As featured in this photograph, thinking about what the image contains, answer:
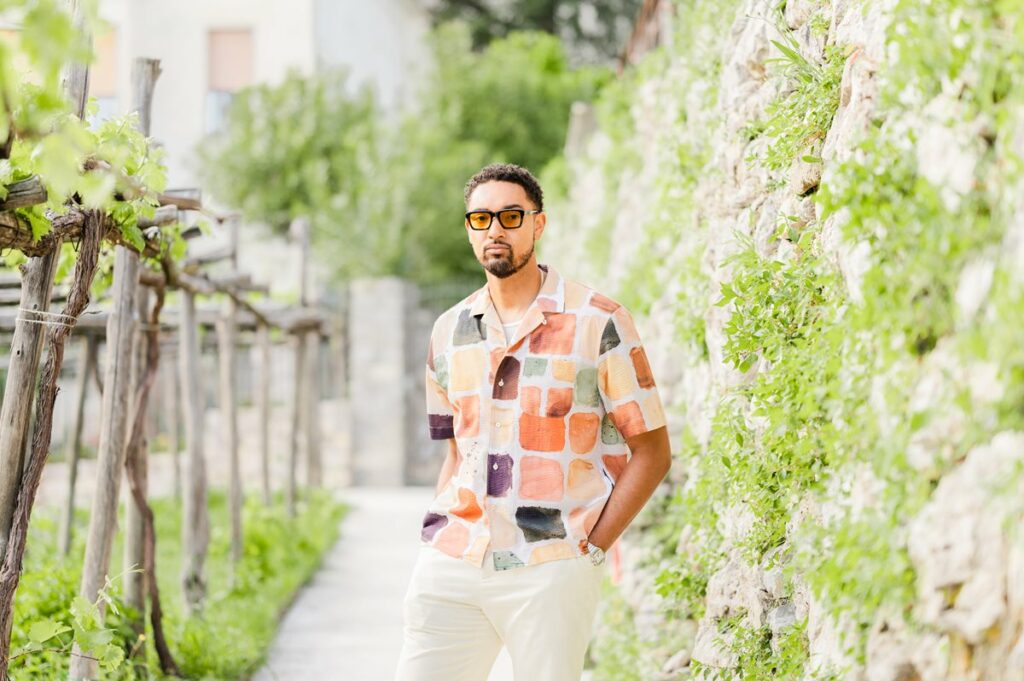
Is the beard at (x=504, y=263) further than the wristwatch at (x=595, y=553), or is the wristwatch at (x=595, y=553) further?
the beard at (x=504, y=263)

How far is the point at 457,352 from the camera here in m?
3.13

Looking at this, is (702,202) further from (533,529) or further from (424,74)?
(424,74)

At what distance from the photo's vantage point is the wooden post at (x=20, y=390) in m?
3.27

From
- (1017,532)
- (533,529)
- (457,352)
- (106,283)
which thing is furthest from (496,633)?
(106,283)

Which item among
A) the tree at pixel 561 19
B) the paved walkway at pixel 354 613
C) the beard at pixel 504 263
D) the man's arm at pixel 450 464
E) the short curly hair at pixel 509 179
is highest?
the tree at pixel 561 19

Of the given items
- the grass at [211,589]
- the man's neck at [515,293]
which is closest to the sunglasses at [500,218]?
the man's neck at [515,293]

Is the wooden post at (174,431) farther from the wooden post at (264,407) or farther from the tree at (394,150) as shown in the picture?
the tree at (394,150)

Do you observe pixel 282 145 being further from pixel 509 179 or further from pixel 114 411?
pixel 509 179

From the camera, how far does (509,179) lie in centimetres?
313

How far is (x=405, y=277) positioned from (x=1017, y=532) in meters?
14.6

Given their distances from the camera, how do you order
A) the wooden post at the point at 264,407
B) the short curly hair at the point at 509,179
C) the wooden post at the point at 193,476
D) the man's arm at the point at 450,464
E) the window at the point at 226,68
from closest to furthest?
the short curly hair at the point at 509,179 → the man's arm at the point at 450,464 → the wooden post at the point at 193,476 → the wooden post at the point at 264,407 → the window at the point at 226,68

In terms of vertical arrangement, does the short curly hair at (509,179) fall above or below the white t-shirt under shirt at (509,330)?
above

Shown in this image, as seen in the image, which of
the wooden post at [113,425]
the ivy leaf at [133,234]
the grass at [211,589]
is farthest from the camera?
the grass at [211,589]

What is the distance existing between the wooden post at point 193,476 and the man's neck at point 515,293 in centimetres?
357
